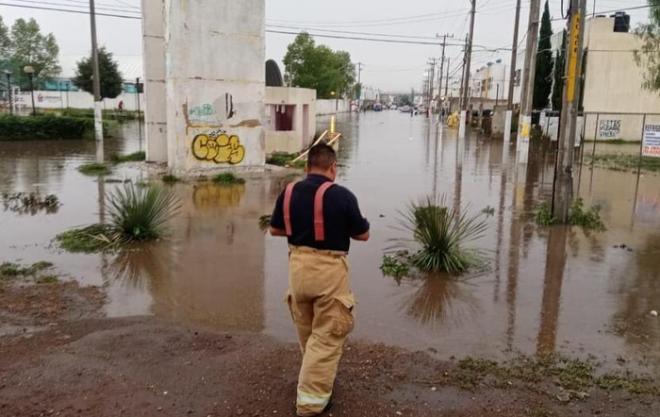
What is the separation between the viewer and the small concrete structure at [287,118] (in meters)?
24.0

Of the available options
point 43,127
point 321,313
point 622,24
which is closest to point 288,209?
point 321,313

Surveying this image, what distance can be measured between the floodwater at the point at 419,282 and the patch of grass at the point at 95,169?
94.4 inches

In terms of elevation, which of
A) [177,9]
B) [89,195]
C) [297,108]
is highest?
[177,9]

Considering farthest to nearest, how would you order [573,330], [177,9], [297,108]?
[297,108]
[177,9]
[573,330]

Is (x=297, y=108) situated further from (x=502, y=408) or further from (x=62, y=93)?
(x=62, y=93)

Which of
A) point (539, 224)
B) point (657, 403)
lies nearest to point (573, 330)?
point (657, 403)

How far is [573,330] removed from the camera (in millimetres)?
5902

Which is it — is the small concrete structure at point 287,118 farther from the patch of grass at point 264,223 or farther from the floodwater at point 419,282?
the patch of grass at point 264,223

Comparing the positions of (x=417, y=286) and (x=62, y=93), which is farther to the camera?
(x=62, y=93)

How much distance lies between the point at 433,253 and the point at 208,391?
4377 millimetres

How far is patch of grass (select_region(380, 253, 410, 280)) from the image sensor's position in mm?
7703

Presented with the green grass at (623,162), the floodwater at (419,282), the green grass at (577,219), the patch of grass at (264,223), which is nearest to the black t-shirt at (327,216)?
the floodwater at (419,282)

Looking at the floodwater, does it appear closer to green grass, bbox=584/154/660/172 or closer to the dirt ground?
the dirt ground

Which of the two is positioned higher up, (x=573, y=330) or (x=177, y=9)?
(x=177, y=9)
